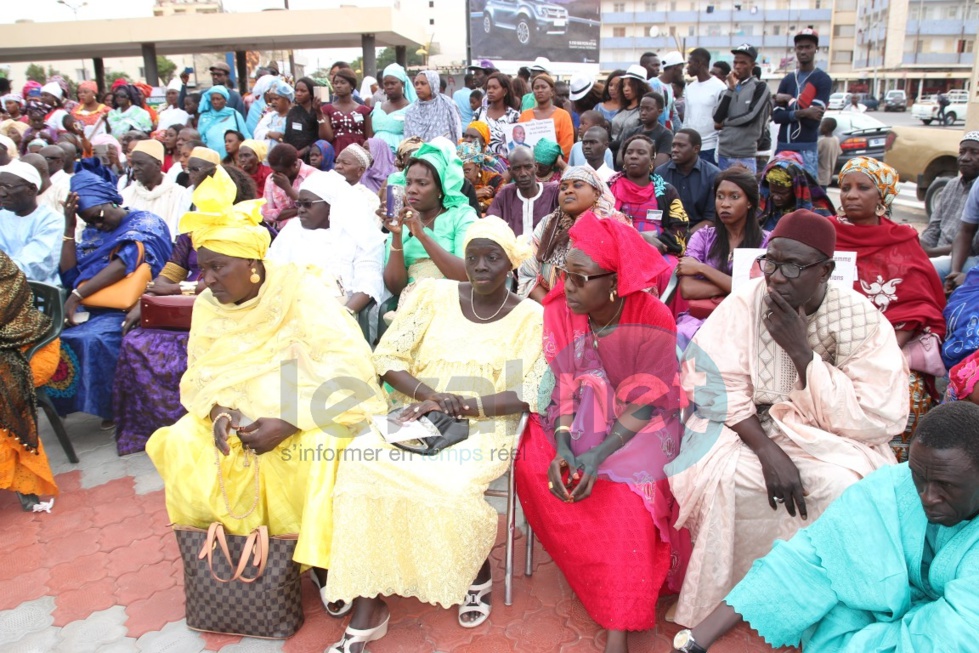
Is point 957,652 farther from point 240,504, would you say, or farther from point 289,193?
point 289,193

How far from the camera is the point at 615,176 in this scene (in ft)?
17.9

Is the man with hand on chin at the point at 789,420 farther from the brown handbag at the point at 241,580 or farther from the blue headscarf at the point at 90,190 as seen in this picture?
the blue headscarf at the point at 90,190

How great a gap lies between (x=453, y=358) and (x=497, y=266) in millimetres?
479

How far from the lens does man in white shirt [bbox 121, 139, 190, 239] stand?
19.7ft

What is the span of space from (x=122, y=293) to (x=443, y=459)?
3125 millimetres

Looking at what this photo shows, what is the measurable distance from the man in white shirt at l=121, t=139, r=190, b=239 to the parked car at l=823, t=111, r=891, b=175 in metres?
12.2

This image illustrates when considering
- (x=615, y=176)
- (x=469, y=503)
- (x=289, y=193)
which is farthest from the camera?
(x=289, y=193)

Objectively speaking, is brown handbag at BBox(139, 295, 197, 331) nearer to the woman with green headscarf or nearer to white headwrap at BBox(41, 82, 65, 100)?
the woman with green headscarf

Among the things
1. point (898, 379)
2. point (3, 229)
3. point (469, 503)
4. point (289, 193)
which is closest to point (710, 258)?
point (898, 379)

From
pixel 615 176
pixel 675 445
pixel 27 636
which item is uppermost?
pixel 615 176

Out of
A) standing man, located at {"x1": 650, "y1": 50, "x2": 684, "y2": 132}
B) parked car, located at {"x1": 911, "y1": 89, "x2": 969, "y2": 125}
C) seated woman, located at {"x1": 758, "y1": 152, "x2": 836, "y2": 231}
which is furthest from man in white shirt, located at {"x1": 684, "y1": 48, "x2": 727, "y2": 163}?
parked car, located at {"x1": 911, "y1": 89, "x2": 969, "y2": 125}

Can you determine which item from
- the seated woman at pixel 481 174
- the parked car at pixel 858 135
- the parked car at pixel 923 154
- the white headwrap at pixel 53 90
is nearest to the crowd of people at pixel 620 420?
the seated woman at pixel 481 174

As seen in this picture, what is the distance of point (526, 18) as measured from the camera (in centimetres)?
1870

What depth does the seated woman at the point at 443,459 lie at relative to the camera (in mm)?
2783
